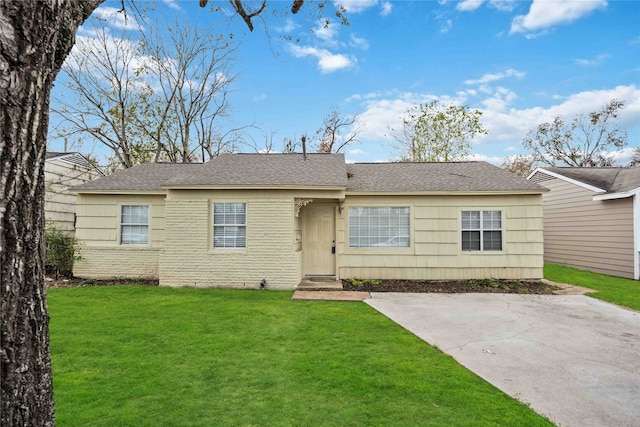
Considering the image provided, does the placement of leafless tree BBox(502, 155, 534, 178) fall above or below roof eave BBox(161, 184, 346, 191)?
above

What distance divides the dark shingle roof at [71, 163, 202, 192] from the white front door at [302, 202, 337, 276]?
3839 millimetres

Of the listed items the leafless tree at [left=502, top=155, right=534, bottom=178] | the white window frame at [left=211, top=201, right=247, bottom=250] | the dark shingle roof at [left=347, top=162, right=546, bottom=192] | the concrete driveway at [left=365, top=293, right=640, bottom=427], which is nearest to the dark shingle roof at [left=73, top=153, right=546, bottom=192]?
the dark shingle roof at [left=347, top=162, right=546, bottom=192]

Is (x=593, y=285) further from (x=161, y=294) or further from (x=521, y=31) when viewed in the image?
(x=161, y=294)

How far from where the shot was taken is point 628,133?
23484 mm

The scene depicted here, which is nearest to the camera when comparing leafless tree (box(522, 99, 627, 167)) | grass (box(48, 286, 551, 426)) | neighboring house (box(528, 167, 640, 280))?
grass (box(48, 286, 551, 426))

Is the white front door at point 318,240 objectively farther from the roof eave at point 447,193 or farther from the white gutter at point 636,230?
the white gutter at point 636,230

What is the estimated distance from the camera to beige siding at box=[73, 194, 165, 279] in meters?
10.1

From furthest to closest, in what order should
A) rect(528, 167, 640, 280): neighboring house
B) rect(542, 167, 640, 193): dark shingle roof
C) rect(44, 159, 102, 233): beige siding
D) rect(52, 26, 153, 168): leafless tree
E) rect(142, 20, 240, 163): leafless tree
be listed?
1. rect(142, 20, 240, 163): leafless tree
2. rect(52, 26, 153, 168): leafless tree
3. rect(44, 159, 102, 233): beige siding
4. rect(542, 167, 640, 193): dark shingle roof
5. rect(528, 167, 640, 280): neighboring house

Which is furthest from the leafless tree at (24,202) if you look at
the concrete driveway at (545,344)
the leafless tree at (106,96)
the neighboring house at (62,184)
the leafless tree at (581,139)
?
the leafless tree at (581,139)

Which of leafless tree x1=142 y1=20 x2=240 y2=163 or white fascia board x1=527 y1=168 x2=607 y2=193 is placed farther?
leafless tree x1=142 y1=20 x2=240 y2=163

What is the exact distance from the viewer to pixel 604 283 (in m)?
10.2

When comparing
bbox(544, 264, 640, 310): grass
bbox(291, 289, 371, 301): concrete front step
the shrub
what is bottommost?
bbox(291, 289, 371, 301): concrete front step

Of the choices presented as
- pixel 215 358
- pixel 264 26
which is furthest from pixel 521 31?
pixel 215 358

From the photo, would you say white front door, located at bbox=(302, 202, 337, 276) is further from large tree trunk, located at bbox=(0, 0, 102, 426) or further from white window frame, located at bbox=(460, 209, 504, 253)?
large tree trunk, located at bbox=(0, 0, 102, 426)
